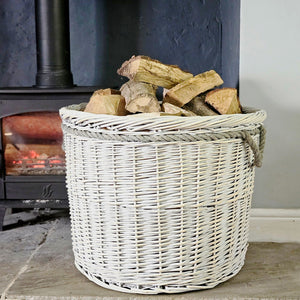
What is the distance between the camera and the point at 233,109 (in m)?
1.48

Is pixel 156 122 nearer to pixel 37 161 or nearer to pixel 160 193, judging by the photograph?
pixel 160 193

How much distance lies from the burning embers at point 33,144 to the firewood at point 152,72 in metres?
0.57

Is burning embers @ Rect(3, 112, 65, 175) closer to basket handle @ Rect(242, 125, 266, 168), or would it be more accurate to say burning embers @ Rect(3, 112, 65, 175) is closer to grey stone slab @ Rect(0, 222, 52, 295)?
grey stone slab @ Rect(0, 222, 52, 295)

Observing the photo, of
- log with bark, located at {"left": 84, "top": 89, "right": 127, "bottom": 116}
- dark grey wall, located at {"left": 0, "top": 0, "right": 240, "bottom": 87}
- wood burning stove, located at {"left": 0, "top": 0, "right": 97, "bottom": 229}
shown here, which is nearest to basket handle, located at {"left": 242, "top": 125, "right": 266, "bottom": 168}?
log with bark, located at {"left": 84, "top": 89, "right": 127, "bottom": 116}

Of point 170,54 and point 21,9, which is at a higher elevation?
point 21,9

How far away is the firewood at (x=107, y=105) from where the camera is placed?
4.65 ft

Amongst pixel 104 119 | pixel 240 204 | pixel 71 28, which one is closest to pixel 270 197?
pixel 240 204

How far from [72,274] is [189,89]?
0.69 meters

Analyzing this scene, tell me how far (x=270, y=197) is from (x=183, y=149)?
67 cm

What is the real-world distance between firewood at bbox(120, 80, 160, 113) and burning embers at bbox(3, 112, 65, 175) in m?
0.56

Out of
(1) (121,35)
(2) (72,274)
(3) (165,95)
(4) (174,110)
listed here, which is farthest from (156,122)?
(1) (121,35)

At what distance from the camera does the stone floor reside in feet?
4.63

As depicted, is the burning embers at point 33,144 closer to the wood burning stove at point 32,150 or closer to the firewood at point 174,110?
the wood burning stove at point 32,150

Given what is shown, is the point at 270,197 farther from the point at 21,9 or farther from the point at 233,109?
the point at 21,9
